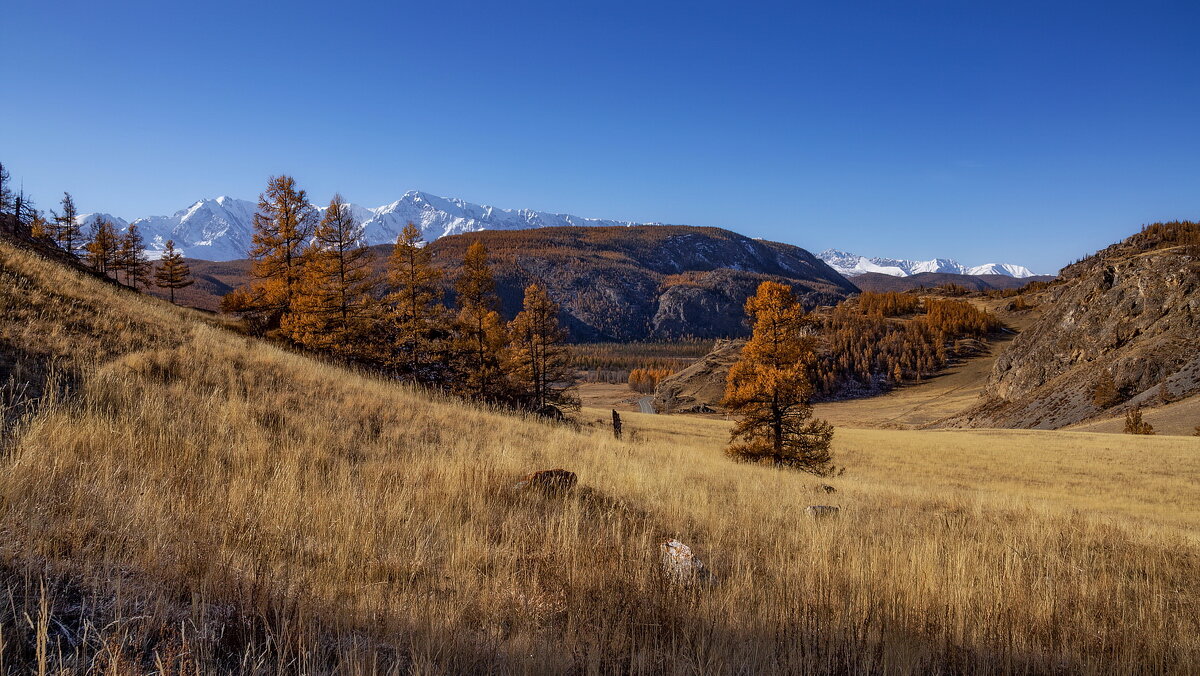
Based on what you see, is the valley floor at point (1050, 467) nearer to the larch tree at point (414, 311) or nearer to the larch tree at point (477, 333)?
the larch tree at point (477, 333)

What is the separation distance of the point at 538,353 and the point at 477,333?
3.97m

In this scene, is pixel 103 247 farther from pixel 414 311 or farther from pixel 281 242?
pixel 414 311

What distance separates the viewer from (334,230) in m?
25.3

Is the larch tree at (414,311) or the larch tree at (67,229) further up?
the larch tree at (67,229)

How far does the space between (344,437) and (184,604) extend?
196 inches

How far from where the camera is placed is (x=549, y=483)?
5527 mm

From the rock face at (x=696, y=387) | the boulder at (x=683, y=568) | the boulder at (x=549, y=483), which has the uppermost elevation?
the boulder at (x=549, y=483)

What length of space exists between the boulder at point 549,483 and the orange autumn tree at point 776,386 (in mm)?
14561

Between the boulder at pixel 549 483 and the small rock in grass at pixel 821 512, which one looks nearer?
→ the boulder at pixel 549 483


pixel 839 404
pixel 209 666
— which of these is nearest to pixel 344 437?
pixel 209 666

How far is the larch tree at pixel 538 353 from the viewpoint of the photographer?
28578 mm

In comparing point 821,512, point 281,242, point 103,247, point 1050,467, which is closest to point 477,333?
point 281,242

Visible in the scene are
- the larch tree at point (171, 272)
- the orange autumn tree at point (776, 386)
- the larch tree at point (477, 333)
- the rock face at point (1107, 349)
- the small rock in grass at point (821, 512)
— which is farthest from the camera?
the larch tree at point (171, 272)

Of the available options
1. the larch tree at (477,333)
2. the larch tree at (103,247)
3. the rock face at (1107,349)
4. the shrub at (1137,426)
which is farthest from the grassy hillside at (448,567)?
the rock face at (1107,349)
